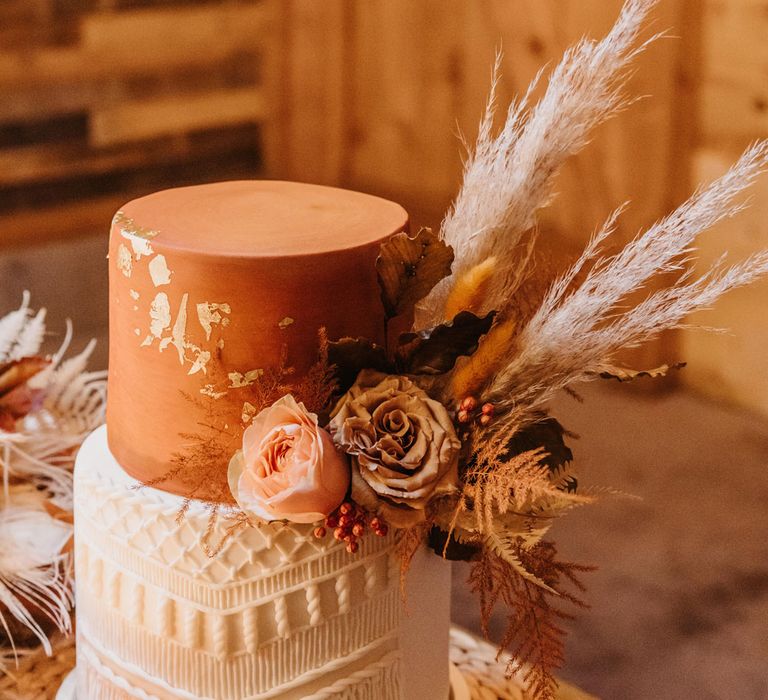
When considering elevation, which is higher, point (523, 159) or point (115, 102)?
point (523, 159)

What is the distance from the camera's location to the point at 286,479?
28.3 inches

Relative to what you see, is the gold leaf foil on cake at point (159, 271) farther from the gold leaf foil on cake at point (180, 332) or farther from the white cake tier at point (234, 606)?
the white cake tier at point (234, 606)

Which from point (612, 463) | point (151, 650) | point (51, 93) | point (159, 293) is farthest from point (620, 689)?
point (51, 93)

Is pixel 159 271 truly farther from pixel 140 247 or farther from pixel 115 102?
pixel 115 102

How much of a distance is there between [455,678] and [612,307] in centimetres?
44

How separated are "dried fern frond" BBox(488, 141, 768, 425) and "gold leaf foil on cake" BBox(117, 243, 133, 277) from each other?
27cm

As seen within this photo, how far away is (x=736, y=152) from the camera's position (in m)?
2.08

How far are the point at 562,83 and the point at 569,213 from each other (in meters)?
1.64

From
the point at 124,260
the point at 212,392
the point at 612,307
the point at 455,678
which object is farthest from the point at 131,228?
the point at 455,678

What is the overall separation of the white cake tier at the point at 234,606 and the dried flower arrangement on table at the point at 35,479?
22cm

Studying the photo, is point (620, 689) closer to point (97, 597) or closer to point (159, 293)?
point (97, 597)

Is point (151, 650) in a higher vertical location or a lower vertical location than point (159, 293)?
lower

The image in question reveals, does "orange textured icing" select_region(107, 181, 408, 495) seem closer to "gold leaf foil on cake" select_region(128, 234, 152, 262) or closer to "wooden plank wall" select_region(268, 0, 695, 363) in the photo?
"gold leaf foil on cake" select_region(128, 234, 152, 262)

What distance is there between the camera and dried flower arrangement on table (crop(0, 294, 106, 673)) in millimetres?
1046
